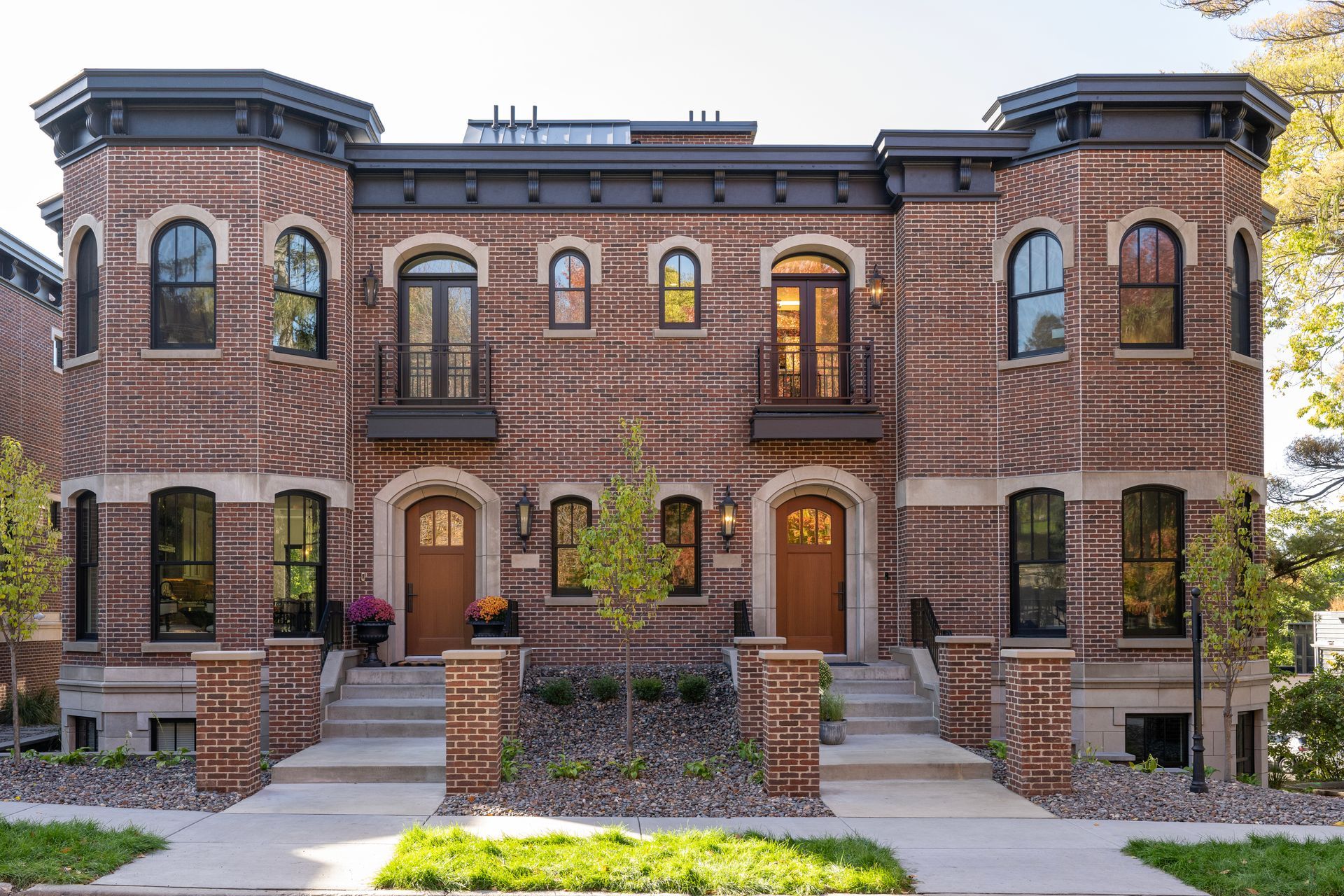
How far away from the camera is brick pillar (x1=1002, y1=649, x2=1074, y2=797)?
1130 centimetres

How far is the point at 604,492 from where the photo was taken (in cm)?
1232

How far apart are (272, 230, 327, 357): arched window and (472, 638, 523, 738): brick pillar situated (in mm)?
4877

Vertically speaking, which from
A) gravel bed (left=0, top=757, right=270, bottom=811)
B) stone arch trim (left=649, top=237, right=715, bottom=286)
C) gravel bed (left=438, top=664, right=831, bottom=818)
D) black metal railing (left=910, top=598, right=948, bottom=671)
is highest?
stone arch trim (left=649, top=237, right=715, bottom=286)

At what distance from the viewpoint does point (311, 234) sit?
50.5 feet

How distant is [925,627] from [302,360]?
9213 millimetres

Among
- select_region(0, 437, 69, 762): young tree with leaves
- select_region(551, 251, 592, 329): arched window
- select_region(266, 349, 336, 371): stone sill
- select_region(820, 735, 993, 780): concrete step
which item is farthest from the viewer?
select_region(551, 251, 592, 329): arched window

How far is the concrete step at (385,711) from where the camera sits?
13.7m

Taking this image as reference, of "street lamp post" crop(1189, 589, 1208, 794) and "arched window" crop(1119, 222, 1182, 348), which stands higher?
"arched window" crop(1119, 222, 1182, 348)

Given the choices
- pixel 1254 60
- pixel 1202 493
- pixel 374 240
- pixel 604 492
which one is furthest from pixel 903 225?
pixel 1254 60

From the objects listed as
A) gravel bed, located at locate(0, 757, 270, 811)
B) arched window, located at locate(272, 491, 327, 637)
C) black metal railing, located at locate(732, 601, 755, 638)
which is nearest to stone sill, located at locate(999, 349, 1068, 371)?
black metal railing, located at locate(732, 601, 755, 638)

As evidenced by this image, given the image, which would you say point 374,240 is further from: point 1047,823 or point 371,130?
point 1047,823

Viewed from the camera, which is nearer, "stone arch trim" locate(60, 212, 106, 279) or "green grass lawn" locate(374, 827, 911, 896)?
"green grass lawn" locate(374, 827, 911, 896)

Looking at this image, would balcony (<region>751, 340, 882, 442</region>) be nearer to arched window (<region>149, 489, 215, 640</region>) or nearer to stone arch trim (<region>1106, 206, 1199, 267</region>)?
stone arch trim (<region>1106, 206, 1199, 267</region>)

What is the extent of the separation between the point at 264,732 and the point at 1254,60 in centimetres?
2090
